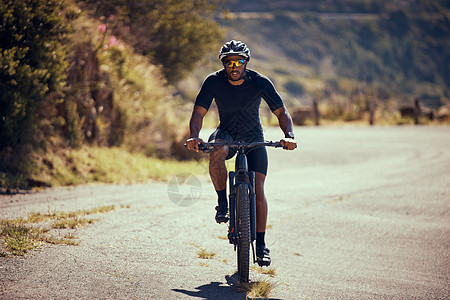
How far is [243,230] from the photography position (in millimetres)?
4566

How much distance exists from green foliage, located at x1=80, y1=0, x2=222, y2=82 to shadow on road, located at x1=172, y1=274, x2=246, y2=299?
338 inches

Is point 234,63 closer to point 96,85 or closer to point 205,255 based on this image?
point 205,255

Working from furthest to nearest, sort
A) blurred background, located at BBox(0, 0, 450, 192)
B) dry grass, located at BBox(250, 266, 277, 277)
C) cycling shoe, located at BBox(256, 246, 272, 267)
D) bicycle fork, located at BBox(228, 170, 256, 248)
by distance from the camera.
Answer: blurred background, located at BBox(0, 0, 450, 192)
dry grass, located at BBox(250, 266, 277, 277)
cycling shoe, located at BBox(256, 246, 272, 267)
bicycle fork, located at BBox(228, 170, 256, 248)

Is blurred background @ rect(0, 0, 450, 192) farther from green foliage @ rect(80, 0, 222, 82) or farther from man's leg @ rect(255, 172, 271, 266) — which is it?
man's leg @ rect(255, 172, 271, 266)

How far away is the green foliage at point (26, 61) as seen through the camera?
857 cm

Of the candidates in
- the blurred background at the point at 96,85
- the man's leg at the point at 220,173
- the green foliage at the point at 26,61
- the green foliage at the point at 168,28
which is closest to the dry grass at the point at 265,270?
the man's leg at the point at 220,173

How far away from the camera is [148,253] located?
18.0 ft

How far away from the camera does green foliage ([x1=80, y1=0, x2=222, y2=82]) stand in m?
12.8

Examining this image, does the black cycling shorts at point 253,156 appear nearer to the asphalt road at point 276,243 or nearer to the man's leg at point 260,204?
the man's leg at point 260,204

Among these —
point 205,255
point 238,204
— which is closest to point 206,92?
point 238,204

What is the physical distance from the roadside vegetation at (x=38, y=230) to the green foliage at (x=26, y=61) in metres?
2.64

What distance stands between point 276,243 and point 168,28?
941cm

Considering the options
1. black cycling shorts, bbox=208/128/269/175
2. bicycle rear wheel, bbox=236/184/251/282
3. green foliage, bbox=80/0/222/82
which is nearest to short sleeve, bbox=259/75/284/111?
black cycling shorts, bbox=208/128/269/175

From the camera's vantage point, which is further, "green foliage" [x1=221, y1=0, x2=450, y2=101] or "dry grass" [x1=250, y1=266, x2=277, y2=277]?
"green foliage" [x1=221, y1=0, x2=450, y2=101]
